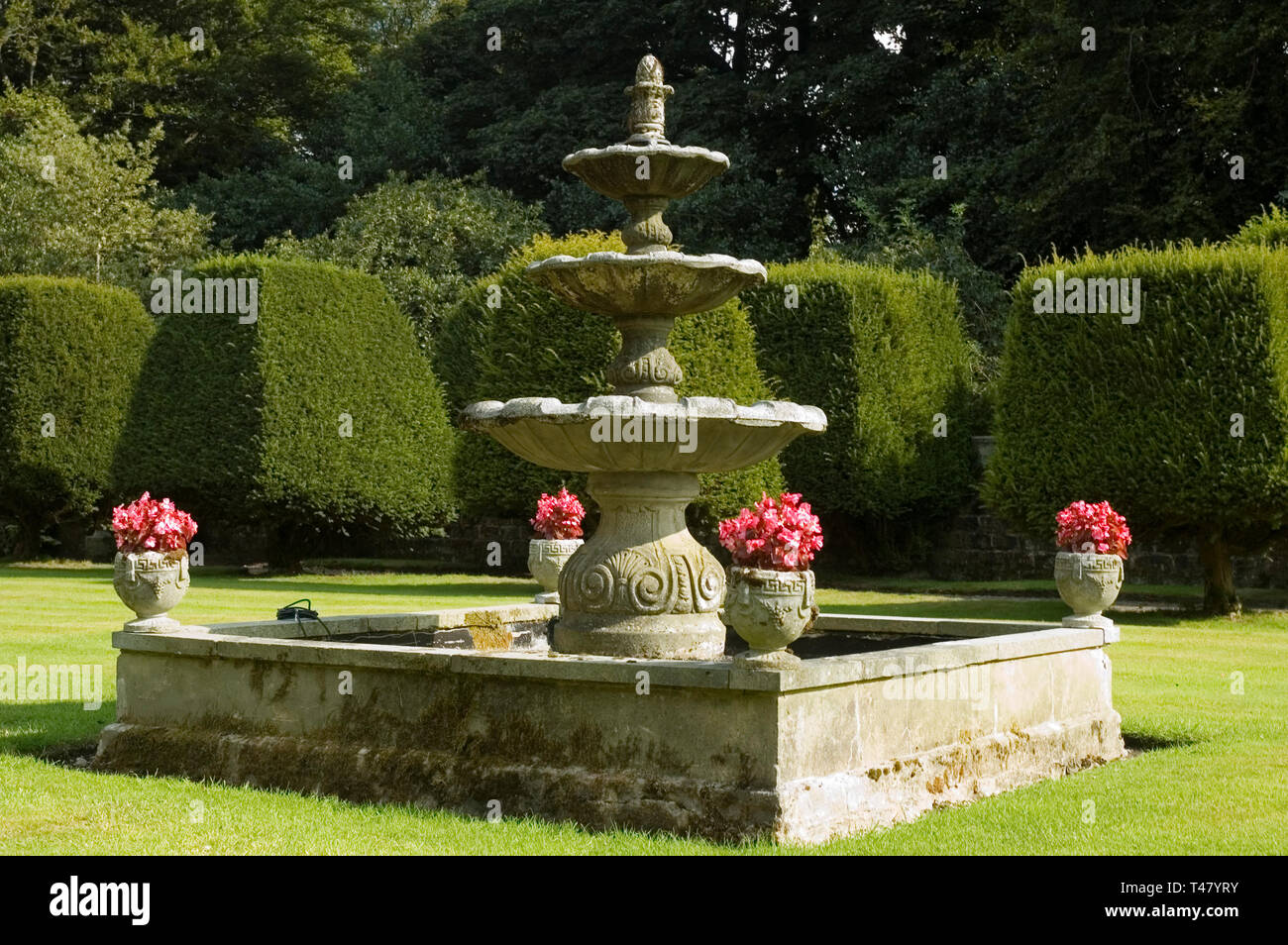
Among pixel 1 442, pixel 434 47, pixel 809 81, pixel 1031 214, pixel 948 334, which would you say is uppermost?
pixel 434 47

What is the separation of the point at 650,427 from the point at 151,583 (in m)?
3.29

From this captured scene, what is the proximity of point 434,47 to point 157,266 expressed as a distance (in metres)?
9.83

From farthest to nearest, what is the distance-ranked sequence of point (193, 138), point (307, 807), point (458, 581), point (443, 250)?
point (193, 138)
point (443, 250)
point (458, 581)
point (307, 807)

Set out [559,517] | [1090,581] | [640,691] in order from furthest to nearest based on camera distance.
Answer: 1. [559,517]
2. [1090,581]
3. [640,691]

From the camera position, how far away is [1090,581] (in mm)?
10250

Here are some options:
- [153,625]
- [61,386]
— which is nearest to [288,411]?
[61,386]

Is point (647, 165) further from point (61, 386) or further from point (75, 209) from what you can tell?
point (75, 209)

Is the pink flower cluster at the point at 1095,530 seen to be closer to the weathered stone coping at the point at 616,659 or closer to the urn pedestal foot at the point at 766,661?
the weathered stone coping at the point at 616,659

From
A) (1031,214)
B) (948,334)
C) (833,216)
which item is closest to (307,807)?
(948,334)

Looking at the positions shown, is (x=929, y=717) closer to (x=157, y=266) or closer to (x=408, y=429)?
(x=408, y=429)

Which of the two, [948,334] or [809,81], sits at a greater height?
[809,81]

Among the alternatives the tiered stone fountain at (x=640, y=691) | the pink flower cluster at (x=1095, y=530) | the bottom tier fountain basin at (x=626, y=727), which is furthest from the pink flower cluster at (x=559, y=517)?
the pink flower cluster at (x=1095, y=530)

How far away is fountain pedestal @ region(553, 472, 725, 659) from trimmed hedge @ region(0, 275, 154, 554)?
2232 centimetres

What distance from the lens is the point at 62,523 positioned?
31609mm
